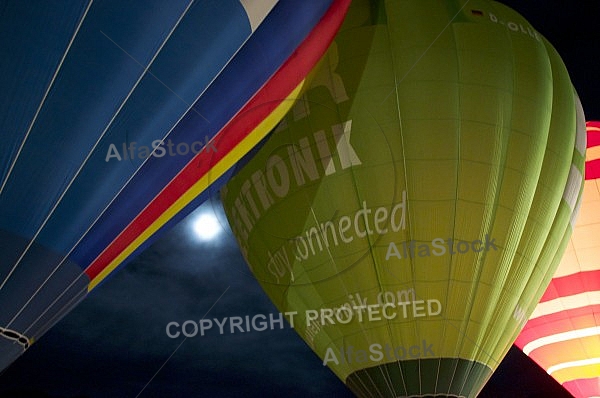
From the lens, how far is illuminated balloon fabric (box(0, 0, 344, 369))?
339 cm

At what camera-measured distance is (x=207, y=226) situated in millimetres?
5320

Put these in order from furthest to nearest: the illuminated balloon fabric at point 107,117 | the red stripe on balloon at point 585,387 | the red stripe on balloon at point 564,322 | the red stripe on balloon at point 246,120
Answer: the red stripe on balloon at point 585,387, the red stripe on balloon at point 564,322, the red stripe on balloon at point 246,120, the illuminated balloon fabric at point 107,117

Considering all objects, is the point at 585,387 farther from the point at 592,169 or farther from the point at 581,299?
the point at 592,169

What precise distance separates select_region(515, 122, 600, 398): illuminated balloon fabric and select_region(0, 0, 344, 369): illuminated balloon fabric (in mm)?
3976

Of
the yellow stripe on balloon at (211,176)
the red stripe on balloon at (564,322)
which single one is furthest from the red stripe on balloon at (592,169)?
the yellow stripe on balloon at (211,176)

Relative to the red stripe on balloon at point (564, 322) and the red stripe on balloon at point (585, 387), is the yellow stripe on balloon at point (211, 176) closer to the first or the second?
the red stripe on balloon at point (564, 322)

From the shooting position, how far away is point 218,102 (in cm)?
416

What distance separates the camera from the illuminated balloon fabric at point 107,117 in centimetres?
339

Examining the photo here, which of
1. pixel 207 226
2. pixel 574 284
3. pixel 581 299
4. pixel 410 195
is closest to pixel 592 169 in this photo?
pixel 574 284

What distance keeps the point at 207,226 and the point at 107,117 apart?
175cm

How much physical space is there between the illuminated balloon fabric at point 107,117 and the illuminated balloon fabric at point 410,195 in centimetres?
86

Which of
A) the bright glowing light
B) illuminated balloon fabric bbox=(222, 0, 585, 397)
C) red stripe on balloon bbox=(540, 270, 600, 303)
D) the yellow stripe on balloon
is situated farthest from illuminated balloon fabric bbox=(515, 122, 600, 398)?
the yellow stripe on balloon

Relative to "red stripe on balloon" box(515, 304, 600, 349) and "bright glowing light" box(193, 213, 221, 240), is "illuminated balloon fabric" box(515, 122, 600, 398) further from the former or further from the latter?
"bright glowing light" box(193, 213, 221, 240)

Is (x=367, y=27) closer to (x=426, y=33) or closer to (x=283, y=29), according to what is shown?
(x=426, y=33)
